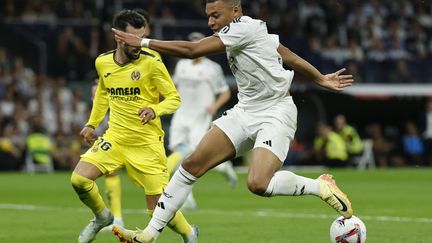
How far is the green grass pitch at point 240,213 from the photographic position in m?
11.7

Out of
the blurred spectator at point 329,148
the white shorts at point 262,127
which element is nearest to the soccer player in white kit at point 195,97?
the white shorts at point 262,127

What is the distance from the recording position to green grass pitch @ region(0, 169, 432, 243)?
11695 mm

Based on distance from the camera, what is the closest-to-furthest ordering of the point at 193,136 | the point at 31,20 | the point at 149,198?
the point at 149,198 < the point at 193,136 < the point at 31,20

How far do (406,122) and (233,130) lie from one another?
2524 cm

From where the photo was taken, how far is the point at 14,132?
2797cm

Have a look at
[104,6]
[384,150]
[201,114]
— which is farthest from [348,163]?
[201,114]

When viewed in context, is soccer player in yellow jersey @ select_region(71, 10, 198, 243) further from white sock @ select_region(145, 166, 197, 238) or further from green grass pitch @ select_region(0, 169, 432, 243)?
green grass pitch @ select_region(0, 169, 432, 243)

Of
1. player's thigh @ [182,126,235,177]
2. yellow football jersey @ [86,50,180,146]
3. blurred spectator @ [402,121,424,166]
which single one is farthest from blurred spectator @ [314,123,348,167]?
player's thigh @ [182,126,235,177]

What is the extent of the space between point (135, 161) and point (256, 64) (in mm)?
1626

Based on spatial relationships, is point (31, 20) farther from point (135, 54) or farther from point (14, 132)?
point (135, 54)

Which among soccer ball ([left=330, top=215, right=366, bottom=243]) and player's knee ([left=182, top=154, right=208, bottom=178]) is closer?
player's knee ([left=182, top=154, right=208, bottom=178])

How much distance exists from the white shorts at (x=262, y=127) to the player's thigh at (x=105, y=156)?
125 centimetres

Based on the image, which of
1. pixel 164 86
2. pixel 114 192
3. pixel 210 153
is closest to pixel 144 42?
pixel 210 153

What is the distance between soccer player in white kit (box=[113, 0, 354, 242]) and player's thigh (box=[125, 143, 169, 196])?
2.56 ft
